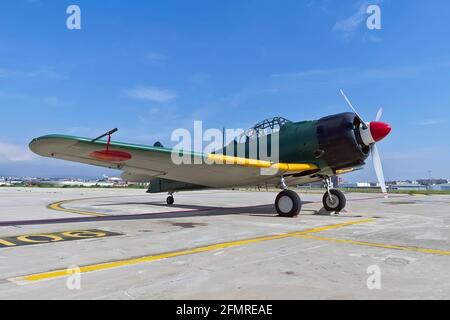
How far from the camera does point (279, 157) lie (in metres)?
11.5

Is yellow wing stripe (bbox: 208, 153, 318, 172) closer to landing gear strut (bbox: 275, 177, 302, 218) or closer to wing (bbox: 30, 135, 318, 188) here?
wing (bbox: 30, 135, 318, 188)

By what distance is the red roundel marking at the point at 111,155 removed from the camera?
8734mm

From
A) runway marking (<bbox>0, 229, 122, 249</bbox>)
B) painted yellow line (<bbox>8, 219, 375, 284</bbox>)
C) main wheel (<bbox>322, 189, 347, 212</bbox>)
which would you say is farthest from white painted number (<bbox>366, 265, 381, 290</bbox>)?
main wheel (<bbox>322, 189, 347, 212</bbox>)

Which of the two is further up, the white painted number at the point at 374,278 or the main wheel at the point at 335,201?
the main wheel at the point at 335,201

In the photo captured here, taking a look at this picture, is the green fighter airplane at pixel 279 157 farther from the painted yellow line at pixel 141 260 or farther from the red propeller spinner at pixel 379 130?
the painted yellow line at pixel 141 260

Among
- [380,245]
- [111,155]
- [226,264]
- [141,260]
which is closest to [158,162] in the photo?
[111,155]

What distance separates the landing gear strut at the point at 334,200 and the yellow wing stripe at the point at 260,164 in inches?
74.4

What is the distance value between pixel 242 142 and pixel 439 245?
7484mm

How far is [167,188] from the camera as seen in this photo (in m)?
14.9

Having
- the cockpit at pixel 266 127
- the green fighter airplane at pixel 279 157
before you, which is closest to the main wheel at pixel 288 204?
the green fighter airplane at pixel 279 157

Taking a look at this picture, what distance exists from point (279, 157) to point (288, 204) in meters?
1.74

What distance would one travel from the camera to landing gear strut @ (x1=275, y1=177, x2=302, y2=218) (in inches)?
409
